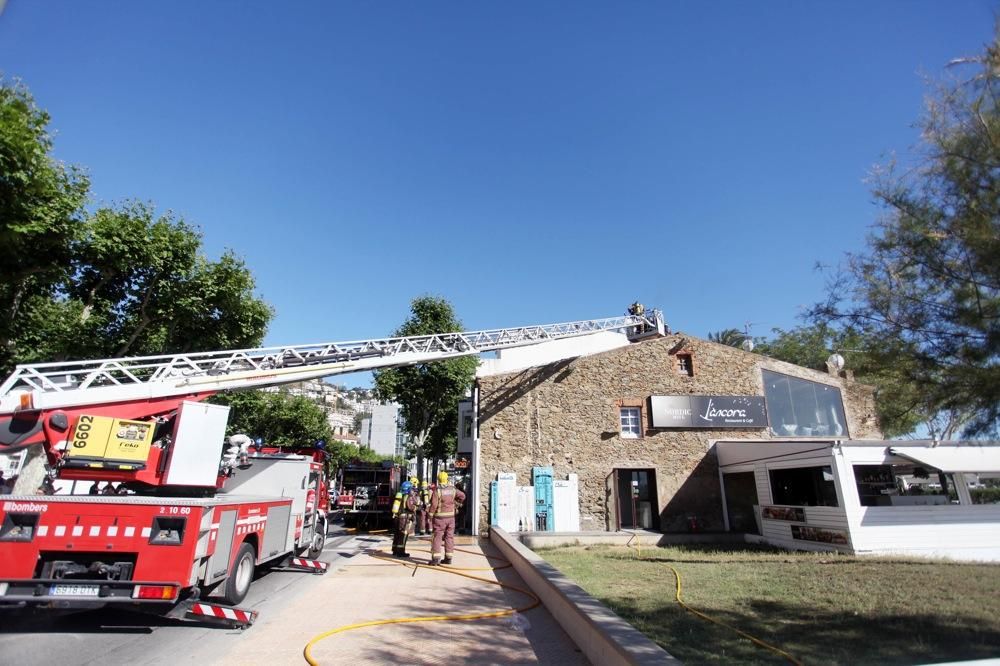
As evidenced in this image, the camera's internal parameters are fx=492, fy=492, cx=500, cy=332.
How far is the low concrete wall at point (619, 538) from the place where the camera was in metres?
15.6

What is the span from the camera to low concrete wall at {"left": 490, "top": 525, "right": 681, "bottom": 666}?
12.4ft

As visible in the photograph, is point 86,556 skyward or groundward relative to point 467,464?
groundward

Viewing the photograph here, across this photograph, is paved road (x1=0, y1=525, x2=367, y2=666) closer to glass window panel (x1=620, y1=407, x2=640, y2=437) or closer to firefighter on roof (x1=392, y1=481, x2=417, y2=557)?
firefighter on roof (x1=392, y1=481, x2=417, y2=557)

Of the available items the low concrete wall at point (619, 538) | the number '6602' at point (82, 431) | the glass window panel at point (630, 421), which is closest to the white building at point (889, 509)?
the low concrete wall at point (619, 538)

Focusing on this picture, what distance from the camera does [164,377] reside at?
905cm

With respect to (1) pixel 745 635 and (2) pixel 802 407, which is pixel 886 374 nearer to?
(1) pixel 745 635

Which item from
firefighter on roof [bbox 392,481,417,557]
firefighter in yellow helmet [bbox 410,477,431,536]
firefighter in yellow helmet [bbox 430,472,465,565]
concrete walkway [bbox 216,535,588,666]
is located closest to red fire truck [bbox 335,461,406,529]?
firefighter in yellow helmet [bbox 410,477,431,536]

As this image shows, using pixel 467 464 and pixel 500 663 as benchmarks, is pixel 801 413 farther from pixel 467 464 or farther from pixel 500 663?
pixel 500 663

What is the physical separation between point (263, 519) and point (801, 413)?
20.2 metres

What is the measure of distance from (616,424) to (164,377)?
14.7 meters

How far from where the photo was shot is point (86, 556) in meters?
5.51

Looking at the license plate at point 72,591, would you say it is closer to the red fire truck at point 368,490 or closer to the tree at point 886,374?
the tree at point 886,374

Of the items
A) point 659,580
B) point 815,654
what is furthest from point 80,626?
point 659,580

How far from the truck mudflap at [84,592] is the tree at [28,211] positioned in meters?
9.61
